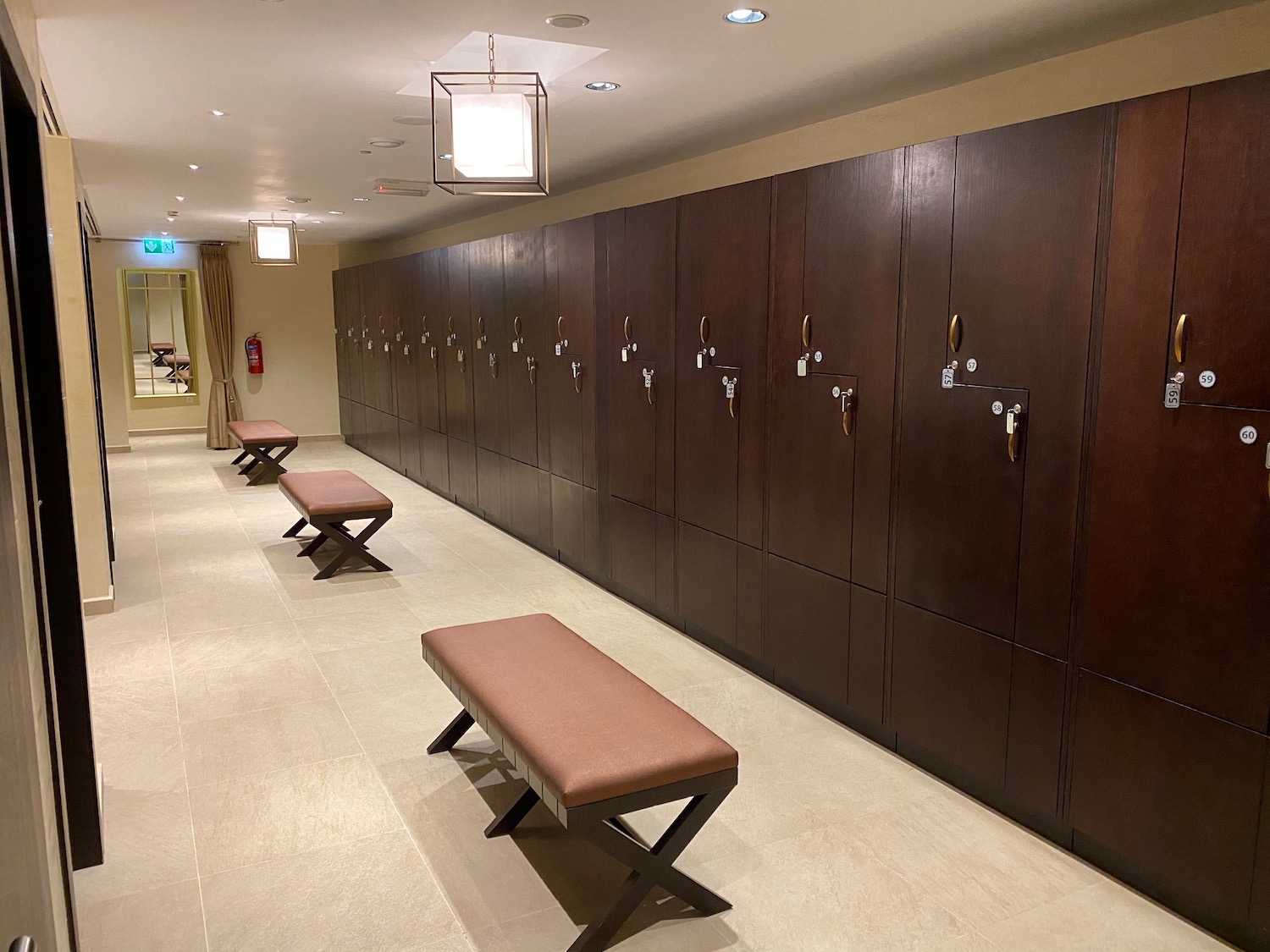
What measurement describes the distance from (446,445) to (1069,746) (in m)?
6.72

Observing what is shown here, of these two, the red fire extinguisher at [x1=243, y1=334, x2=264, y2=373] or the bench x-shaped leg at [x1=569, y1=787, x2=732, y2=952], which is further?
the red fire extinguisher at [x1=243, y1=334, x2=264, y2=373]

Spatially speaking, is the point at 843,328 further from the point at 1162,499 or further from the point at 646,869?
the point at 646,869

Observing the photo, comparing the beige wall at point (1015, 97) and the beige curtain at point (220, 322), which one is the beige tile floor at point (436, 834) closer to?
the beige wall at point (1015, 97)

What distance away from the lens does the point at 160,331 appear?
1310cm

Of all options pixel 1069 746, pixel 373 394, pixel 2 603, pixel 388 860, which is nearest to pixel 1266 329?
pixel 1069 746

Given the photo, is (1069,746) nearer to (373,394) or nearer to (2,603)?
(2,603)

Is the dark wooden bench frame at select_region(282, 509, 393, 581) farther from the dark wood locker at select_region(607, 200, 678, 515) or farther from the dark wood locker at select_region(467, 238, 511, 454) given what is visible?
the dark wood locker at select_region(607, 200, 678, 515)

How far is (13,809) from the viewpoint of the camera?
1.01 meters

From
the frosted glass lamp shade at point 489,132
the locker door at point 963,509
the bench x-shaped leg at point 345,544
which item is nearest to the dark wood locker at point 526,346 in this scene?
the bench x-shaped leg at point 345,544

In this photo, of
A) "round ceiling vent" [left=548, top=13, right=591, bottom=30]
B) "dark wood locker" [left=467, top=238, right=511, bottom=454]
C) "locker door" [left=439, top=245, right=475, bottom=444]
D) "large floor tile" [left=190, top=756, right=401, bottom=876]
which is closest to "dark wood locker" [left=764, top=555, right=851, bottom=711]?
"large floor tile" [left=190, top=756, right=401, bottom=876]

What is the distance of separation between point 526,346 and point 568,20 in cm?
349

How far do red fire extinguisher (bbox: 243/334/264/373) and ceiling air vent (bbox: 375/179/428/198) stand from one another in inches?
278

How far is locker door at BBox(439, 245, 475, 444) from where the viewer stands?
7922mm

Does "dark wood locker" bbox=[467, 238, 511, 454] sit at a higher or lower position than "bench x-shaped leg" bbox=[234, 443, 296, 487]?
higher
